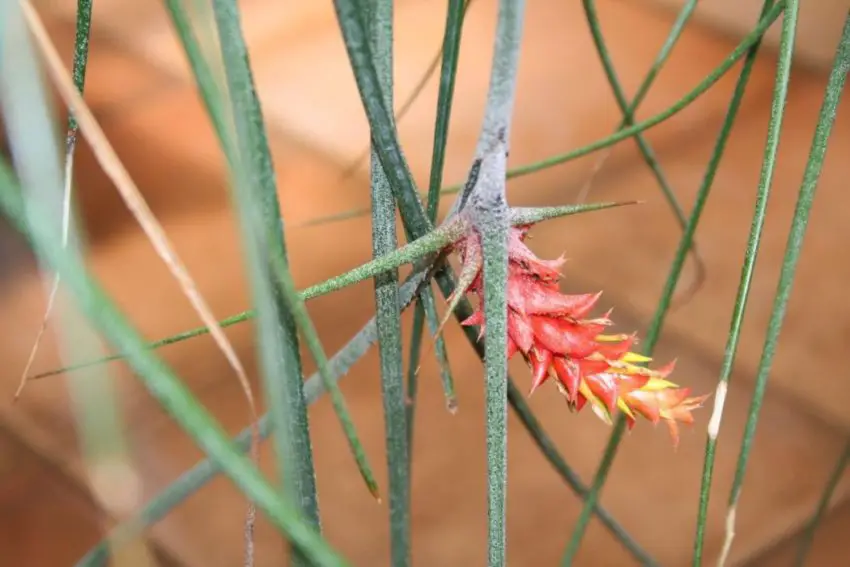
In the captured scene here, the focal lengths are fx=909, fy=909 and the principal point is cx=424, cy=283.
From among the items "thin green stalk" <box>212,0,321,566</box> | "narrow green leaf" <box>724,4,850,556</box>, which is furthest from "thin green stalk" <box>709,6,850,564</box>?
"thin green stalk" <box>212,0,321,566</box>

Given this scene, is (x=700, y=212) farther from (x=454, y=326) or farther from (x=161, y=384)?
(x=454, y=326)

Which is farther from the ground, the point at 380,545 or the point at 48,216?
the point at 48,216

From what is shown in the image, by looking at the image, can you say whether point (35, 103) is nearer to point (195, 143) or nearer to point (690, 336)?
point (690, 336)

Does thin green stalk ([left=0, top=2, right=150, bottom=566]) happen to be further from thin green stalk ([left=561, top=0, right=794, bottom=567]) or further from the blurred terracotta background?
the blurred terracotta background

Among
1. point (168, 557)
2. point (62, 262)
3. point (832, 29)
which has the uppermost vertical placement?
point (832, 29)

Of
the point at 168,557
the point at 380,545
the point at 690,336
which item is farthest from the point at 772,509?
the point at 168,557

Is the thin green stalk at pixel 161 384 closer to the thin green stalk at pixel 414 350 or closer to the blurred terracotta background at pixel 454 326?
the thin green stalk at pixel 414 350

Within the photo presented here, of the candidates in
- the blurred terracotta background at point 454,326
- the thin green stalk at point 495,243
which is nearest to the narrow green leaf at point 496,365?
the thin green stalk at point 495,243
